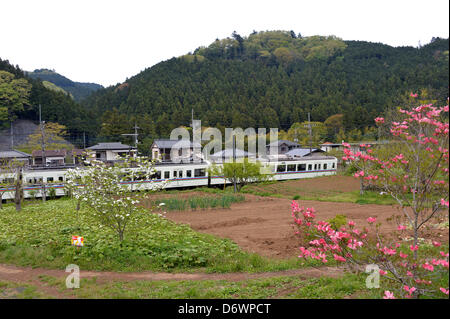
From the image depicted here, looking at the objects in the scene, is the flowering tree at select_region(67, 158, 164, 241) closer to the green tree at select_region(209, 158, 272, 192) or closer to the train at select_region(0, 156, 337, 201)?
the train at select_region(0, 156, 337, 201)

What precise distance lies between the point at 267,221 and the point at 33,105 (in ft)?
143

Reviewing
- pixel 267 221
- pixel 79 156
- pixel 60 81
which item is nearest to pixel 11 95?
pixel 79 156

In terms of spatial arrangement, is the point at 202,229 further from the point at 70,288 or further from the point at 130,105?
the point at 130,105

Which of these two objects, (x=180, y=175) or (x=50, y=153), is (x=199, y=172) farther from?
(x=50, y=153)

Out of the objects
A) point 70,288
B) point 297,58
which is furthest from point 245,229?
point 297,58

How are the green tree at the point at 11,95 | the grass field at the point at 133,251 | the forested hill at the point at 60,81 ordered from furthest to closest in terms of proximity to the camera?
the forested hill at the point at 60,81
the green tree at the point at 11,95
the grass field at the point at 133,251

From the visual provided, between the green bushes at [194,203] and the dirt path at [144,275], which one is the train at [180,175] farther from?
the dirt path at [144,275]

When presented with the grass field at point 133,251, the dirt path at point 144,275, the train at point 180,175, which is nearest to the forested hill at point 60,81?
the train at point 180,175

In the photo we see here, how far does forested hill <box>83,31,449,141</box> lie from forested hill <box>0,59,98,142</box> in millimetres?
4108

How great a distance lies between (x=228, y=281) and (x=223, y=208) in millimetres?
8669

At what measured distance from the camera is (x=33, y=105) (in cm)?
4356

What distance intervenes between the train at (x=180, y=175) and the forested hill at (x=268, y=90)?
54.6 feet

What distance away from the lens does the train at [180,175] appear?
1762 cm

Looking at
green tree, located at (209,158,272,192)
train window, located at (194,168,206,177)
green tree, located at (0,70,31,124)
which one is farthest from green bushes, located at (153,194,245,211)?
green tree, located at (0,70,31,124)
